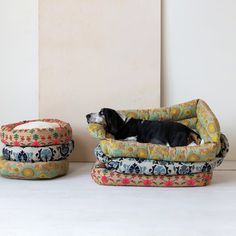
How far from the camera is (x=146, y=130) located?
2.06 m

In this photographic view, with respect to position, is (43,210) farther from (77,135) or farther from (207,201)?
(77,135)

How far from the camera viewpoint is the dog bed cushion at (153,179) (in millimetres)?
1823

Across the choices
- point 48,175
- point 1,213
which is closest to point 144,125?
point 48,175

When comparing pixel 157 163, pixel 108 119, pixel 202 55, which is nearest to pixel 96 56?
pixel 108 119

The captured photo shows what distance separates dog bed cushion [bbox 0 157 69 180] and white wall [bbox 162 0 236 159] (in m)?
0.75

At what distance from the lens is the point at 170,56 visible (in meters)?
2.35

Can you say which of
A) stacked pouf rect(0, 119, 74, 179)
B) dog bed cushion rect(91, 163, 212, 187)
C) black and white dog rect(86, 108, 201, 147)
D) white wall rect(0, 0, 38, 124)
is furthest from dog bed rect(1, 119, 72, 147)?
white wall rect(0, 0, 38, 124)

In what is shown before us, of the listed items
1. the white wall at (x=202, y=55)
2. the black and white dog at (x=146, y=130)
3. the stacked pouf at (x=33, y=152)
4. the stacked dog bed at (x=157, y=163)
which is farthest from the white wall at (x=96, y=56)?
the stacked dog bed at (x=157, y=163)

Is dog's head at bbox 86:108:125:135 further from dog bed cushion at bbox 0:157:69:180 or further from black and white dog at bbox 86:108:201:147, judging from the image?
dog bed cushion at bbox 0:157:69:180

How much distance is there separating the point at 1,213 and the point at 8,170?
1.59ft

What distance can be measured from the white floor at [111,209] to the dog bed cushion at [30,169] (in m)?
0.03

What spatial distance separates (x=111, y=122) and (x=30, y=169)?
0.43 metres

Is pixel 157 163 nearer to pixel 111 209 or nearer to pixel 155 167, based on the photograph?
pixel 155 167

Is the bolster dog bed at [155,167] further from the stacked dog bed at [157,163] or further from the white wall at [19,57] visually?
the white wall at [19,57]
